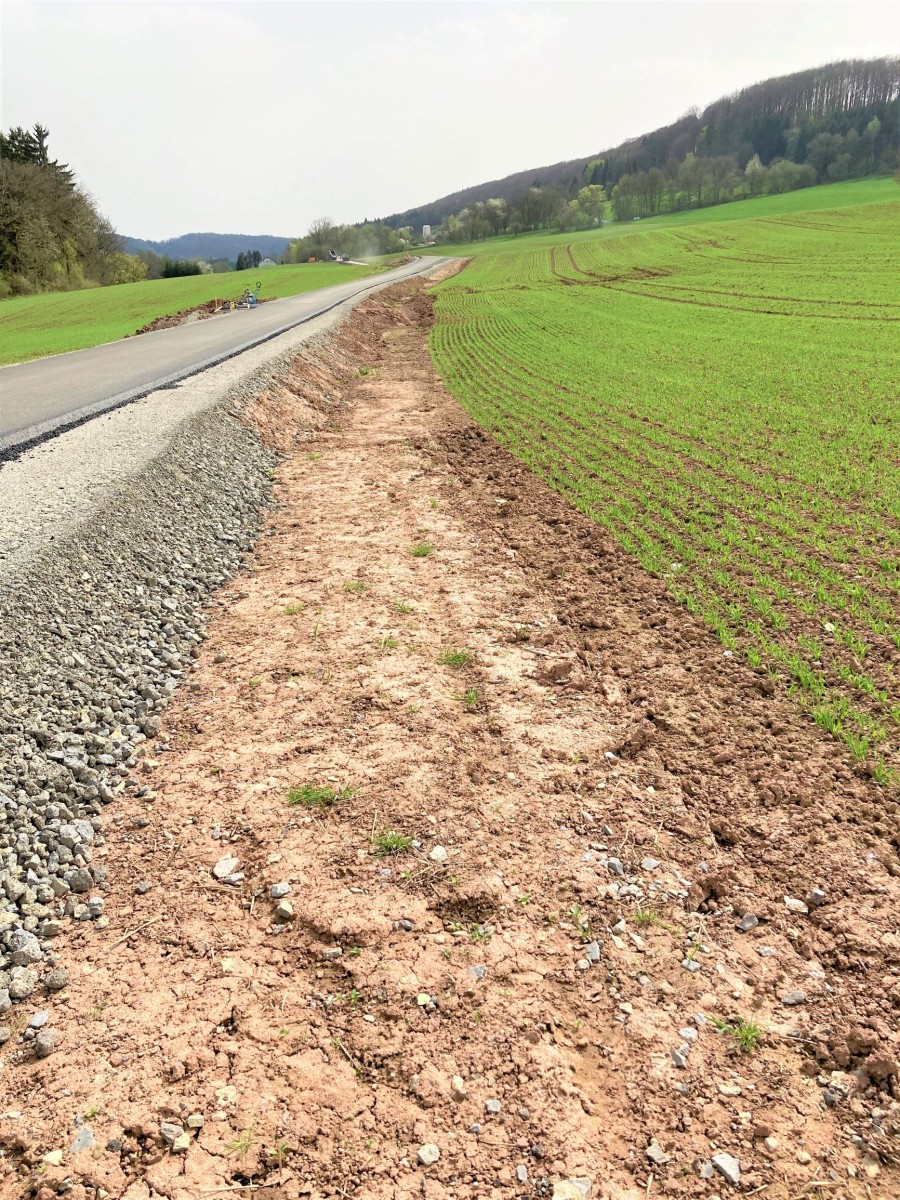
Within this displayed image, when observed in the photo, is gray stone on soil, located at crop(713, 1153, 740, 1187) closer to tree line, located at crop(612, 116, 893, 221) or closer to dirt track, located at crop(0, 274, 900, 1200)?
dirt track, located at crop(0, 274, 900, 1200)

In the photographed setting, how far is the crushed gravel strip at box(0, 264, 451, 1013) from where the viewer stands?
4.88 m

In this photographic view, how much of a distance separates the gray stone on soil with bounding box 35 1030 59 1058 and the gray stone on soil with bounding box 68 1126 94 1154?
23.0 inches

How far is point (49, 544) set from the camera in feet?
27.1

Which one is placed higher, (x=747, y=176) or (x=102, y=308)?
(x=747, y=176)

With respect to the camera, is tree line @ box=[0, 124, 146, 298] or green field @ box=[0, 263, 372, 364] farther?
A: tree line @ box=[0, 124, 146, 298]

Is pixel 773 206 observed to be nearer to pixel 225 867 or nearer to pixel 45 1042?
pixel 225 867

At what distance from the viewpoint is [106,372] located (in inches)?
778

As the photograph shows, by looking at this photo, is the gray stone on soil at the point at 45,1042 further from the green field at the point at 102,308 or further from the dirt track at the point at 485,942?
the green field at the point at 102,308

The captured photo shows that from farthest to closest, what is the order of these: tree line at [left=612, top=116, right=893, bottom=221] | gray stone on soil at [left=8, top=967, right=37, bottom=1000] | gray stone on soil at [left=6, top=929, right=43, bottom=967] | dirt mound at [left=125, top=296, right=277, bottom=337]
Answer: tree line at [left=612, top=116, right=893, bottom=221] < dirt mound at [left=125, top=296, right=277, bottom=337] < gray stone on soil at [left=6, top=929, right=43, bottom=967] < gray stone on soil at [left=8, top=967, right=37, bottom=1000]

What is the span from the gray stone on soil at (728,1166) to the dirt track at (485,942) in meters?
0.02

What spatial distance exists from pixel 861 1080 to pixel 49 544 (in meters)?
8.81

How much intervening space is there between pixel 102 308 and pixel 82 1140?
172 feet

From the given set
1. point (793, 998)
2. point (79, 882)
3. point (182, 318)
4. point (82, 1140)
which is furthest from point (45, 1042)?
point (182, 318)

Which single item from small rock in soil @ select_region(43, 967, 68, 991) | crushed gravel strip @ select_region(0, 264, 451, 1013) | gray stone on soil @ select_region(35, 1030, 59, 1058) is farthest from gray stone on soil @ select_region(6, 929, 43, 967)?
gray stone on soil @ select_region(35, 1030, 59, 1058)
